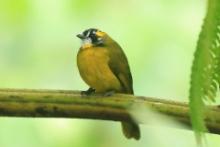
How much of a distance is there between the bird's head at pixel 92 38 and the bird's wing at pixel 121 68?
0.39 feet

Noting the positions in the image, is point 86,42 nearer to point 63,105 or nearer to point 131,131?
point 131,131

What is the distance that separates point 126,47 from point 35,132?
0.54 m

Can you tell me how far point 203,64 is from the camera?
275 mm

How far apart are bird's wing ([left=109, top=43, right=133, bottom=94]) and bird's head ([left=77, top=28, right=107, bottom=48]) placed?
0.12 metres

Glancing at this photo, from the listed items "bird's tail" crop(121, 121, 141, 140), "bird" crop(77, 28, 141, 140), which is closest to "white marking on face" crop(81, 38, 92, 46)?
"bird" crop(77, 28, 141, 140)

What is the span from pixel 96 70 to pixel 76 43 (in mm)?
716

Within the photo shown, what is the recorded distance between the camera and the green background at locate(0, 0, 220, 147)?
7.19 feet

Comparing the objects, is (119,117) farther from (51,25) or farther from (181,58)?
(51,25)

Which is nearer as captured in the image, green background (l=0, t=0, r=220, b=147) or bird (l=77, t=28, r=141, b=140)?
bird (l=77, t=28, r=141, b=140)

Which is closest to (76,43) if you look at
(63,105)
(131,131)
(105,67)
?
(105,67)

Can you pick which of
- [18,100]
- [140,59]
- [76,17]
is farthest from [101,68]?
[18,100]

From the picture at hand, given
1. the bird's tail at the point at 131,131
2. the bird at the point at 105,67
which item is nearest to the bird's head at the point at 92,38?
the bird at the point at 105,67

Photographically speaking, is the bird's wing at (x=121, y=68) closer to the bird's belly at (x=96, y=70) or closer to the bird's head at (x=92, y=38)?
the bird's belly at (x=96, y=70)

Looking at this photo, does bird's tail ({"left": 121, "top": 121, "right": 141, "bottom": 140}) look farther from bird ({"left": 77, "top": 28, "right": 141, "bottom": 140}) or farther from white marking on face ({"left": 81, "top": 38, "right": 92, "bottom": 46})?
white marking on face ({"left": 81, "top": 38, "right": 92, "bottom": 46})
